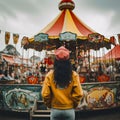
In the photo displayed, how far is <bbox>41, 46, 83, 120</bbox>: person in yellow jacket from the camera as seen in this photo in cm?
375

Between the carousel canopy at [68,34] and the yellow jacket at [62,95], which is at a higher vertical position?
→ the carousel canopy at [68,34]

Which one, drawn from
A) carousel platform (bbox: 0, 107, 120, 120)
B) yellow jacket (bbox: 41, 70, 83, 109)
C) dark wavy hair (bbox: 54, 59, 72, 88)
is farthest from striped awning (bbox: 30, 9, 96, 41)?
yellow jacket (bbox: 41, 70, 83, 109)

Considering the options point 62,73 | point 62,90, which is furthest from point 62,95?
point 62,73

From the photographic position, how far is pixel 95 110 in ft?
34.8

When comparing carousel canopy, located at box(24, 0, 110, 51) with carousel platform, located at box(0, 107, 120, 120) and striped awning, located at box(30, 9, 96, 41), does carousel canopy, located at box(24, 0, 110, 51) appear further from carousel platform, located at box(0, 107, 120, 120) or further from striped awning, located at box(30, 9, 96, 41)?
carousel platform, located at box(0, 107, 120, 120)

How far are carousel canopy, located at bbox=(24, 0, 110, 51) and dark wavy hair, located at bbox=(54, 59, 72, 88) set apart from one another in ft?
25.3

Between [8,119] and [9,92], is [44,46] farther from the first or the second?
[8,119]

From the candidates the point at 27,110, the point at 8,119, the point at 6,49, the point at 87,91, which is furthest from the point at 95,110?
the point at 6,49

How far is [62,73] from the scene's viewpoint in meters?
3.90

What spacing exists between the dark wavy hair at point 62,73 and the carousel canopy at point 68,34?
7704 millimetres

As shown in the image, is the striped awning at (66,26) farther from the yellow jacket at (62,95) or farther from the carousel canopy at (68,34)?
the yellow jacket at (62,95)

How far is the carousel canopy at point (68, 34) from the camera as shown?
11.9 meters

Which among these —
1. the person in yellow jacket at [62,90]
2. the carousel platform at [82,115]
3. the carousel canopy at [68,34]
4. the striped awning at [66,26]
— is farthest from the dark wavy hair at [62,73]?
the striped awning at [66,26]

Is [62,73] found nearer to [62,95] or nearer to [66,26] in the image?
[62,95]
